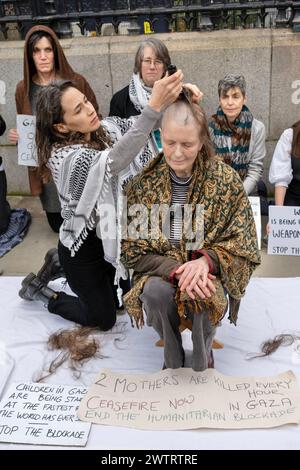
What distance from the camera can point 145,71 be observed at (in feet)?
12.3

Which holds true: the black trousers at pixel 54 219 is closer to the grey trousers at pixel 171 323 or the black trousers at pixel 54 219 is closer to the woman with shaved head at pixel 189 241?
the woman with shaved head at pixel 189 241

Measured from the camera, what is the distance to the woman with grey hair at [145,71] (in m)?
3.70

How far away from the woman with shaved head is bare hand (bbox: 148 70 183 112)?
81 mm

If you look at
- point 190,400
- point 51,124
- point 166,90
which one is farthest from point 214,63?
point 190,400

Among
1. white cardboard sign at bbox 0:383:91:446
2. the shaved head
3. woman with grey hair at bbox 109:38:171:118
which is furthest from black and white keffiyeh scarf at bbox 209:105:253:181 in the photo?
white cardboard sign at bbox 0:383:91:446

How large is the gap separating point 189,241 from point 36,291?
1252 millimetres

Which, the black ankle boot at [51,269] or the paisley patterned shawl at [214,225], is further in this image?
the black ankle boot at [51,269]

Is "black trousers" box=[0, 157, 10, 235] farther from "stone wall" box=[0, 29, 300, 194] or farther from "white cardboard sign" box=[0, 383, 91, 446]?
"white cardboard sign" box=[0, 383, 91, 446]

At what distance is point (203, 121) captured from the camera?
7.54 ft

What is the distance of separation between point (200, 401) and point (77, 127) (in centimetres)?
144

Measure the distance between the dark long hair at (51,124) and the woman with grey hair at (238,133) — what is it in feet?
4.46

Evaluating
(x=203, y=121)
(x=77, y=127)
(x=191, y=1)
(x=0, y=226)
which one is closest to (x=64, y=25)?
(x=191, y=1)

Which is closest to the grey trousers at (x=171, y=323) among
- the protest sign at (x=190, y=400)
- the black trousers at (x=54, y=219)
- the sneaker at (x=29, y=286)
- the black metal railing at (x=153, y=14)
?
the protest sign at (x=190, y=400)

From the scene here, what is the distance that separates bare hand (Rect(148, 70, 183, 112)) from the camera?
2207mm
